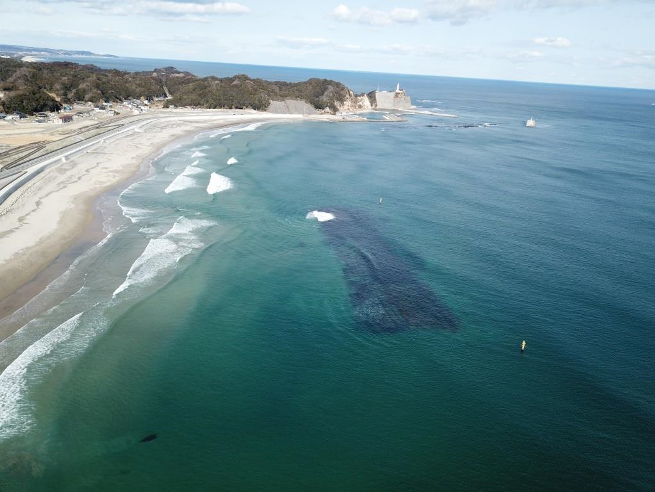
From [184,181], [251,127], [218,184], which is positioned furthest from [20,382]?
[251,127]

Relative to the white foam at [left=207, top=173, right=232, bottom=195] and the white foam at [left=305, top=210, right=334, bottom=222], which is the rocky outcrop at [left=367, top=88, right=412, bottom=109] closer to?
the white foam at [left=207, top=173, right=232, bottom=195]

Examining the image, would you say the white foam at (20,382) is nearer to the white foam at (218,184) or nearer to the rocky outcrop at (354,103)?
the white foam at (218,184)

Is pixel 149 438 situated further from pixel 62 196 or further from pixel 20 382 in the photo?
pixel 62 196

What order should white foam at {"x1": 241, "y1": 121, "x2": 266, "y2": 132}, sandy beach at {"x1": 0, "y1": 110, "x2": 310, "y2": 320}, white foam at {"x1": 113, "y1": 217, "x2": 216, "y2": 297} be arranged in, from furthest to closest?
white foam at {"x1": 241, "y1": 121, "x2": 266, "y2": 132} → sandy beach at {"x1": 0, "y1": 110, "x2": 310, "y2": 320} → white foam at {"x1": 113, "y1": 217, "x2": 216, "y2": 297}

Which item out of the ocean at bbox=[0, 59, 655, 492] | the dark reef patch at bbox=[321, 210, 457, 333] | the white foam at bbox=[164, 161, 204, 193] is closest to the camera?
the ocean at bbox=[0, 59, 655, 492]

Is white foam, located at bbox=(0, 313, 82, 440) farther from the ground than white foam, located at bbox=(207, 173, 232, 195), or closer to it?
closer to it

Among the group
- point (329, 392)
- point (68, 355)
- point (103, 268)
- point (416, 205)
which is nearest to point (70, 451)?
point (68, 355)

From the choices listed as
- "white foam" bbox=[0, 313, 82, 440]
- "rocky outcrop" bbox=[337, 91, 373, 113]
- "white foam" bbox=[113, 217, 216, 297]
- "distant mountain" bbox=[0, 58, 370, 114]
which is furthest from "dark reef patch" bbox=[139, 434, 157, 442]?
"rocky outcrop" bbox=[337, 91, 373, 113]

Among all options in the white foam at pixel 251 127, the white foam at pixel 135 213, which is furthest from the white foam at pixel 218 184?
the white foam at pixel 251 127

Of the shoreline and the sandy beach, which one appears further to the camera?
the sandy beach
